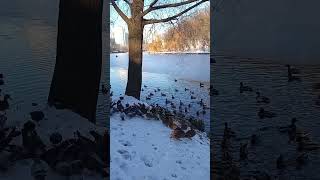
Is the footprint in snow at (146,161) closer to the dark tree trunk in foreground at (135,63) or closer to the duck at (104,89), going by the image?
the duck at (104,89)

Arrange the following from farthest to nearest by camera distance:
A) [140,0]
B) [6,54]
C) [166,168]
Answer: [140,0]
[166,168]
[6,54]

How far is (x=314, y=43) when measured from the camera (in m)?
3.66

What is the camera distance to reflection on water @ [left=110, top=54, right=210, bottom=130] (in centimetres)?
864

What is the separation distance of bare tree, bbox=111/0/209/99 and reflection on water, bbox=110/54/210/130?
0.19 metres

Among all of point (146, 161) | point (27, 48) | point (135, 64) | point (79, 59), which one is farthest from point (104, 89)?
point (135, 64)

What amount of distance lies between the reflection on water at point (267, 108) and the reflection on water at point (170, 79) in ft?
14.5

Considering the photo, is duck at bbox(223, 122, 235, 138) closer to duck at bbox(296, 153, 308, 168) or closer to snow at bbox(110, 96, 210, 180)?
duck at bbox(296, 153, 308, 168)

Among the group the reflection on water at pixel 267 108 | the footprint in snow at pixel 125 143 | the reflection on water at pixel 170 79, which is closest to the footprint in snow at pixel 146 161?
the footprint in snow at pixel 125 143

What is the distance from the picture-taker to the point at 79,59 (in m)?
3.87

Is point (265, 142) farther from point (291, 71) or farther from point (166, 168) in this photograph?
point (166, 168)

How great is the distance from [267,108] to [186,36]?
5.17 meters

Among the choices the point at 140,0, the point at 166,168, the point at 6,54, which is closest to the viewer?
the point at 6,54

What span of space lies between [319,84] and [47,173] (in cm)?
228

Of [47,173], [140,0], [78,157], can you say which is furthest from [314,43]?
[140,0]
